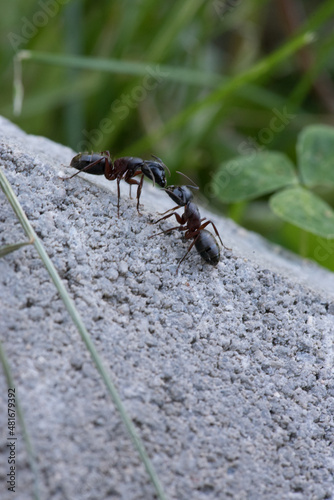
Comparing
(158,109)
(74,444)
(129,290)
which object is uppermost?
(129,290)

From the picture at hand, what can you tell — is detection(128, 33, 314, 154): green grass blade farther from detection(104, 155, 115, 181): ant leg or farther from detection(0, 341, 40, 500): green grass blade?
detection(0, 341, 40, 500): green grass blade

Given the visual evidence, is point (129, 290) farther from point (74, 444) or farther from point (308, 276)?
point (308, 276)

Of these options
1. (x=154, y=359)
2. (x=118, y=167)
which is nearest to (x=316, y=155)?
(x=118, y=167)

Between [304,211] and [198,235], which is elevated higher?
[198,235]

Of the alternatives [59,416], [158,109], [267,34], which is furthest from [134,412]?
[267,34]

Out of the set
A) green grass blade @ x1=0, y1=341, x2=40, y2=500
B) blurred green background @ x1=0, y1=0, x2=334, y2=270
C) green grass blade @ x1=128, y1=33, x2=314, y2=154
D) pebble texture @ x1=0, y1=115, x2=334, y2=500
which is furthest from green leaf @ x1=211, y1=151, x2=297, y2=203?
green grass blade @ x1=0, y1=341, x2=40, y2=500

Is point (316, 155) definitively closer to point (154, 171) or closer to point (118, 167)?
point (154, 171)
